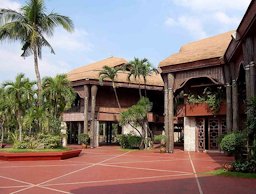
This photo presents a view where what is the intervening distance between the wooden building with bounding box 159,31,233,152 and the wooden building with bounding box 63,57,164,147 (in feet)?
16.0

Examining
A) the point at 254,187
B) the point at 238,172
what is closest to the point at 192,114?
the point at 238,172

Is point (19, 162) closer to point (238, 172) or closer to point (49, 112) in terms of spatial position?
point (49, 112)

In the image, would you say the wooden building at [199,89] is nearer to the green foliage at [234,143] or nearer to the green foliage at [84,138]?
the green foliage at [234,143]

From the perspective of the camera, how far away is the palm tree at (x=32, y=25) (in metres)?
16.6

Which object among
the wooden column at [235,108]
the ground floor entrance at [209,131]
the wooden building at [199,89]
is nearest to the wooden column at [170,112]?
the wooden building at [199,89]

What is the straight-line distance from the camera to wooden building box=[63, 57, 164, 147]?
24.4 meters

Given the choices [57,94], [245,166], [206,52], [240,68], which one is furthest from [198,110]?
[245,166]

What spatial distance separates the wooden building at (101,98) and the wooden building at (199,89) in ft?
16.0

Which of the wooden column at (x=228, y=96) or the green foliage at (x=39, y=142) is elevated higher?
the wooden column at (x=228, y=96)

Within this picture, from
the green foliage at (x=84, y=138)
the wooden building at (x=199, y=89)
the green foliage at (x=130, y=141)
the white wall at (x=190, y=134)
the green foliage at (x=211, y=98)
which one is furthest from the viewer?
the green foliage at (x=84, y=138)

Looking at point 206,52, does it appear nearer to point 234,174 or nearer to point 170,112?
point 170,112

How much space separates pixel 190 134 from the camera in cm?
2041

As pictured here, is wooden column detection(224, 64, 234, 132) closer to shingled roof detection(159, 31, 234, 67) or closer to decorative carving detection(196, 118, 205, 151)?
shingled roof detection(159, 31, 234, 67)

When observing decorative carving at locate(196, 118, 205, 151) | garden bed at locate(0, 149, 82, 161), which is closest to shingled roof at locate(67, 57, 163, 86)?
decorative carving at locate(196, 118, 205, 151)
